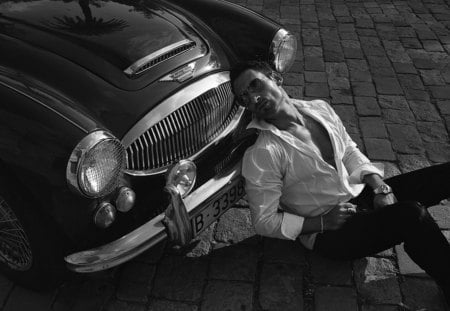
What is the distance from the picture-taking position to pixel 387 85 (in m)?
4.56

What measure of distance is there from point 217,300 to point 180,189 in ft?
2.26

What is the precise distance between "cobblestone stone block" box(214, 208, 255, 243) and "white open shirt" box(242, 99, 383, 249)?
1.47ft

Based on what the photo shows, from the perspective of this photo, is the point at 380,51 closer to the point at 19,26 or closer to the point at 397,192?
the point at 397,192

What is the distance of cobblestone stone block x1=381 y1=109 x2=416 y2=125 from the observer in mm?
3999

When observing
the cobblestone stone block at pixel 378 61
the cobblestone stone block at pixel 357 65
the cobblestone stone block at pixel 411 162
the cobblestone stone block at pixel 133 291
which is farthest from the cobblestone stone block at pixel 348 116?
the cobblestone stone block at pixel 133 291

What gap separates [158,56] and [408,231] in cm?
162

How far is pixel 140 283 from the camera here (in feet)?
8.78

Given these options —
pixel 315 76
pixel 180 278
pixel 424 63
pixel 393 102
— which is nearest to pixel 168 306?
pixel 180 278

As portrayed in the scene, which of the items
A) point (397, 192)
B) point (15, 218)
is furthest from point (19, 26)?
point (397, 192)

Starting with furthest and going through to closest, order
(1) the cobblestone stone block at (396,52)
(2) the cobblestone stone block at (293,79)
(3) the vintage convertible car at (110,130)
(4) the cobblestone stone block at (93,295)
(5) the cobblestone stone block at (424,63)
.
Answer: (1) the cobblestone stone block at (396,52)
(5) the cobblestone stone block at (424,63)
(2) the cobblestone stone block at (293,79)
(4) the cobblestone stone block at (93,295)
(3) the vintage convertible car at (110,130)

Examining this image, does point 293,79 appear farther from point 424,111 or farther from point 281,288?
point 281,288

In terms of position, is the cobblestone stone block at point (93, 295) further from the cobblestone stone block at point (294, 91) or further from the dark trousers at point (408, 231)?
the cobblestone stone block at point (294, 91)

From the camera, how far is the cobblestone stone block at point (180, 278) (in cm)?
260

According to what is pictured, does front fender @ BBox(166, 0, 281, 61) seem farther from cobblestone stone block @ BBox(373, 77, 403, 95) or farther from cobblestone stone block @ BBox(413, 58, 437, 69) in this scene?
cobblestone stone block @ BBox(413, 58, 437, 69)
